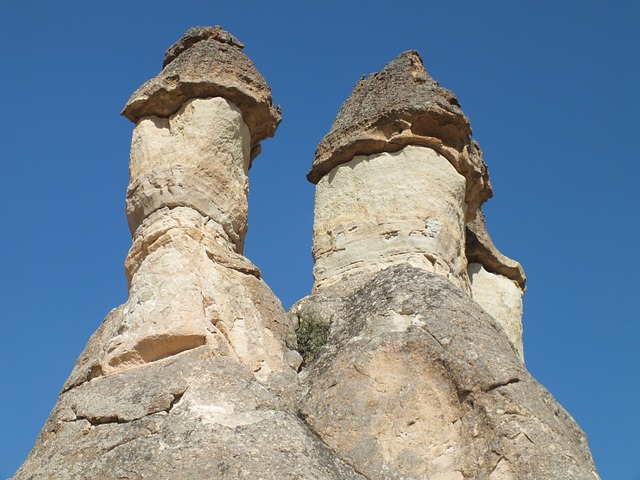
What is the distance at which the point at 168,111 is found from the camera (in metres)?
10.5

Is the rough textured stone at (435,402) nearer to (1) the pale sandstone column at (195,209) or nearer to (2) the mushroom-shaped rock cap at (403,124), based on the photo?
(1) the pale sandstone column at (195,209)

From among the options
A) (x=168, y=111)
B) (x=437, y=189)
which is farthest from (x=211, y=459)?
(x=437, y=189)

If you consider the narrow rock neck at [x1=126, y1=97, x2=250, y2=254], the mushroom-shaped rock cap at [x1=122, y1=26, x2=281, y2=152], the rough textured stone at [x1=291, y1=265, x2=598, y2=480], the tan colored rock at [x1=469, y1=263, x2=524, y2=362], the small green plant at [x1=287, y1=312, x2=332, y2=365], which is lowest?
the rough textured stone at [x1=291, y1=265, x2=598, y2=480]

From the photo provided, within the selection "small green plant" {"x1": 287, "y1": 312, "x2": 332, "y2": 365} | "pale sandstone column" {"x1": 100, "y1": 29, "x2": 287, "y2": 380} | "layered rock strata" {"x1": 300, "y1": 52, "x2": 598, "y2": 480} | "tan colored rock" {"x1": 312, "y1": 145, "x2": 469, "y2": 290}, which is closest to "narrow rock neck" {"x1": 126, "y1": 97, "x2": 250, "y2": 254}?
"pale sandstone column" {"x1": 100, "y1": 29, "x2": 287, "y2": 380}

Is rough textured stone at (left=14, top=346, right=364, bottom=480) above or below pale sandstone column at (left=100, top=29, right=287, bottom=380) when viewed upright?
below

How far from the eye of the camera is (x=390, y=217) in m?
11.3

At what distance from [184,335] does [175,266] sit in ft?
2.57

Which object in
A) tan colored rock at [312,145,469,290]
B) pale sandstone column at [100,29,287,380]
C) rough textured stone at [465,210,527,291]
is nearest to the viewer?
pale sandstone column at [100,29,287,380]

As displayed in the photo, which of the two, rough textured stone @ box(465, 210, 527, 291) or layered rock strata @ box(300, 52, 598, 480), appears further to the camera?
rough textured stone @ box(465, 210, 527, 291)

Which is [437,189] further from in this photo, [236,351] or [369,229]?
[236,351]

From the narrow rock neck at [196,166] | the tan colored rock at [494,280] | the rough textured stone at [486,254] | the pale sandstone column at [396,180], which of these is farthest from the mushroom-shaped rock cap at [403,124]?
the narrow rock neck at [196,166]

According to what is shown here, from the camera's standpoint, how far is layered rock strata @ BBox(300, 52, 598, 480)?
7.90 m

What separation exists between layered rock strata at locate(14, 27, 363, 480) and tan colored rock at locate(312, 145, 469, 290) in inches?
56.3

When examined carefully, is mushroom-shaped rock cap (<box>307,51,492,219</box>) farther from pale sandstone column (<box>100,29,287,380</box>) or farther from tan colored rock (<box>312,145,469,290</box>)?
pale sandstone column (<box>100,29,287,380</box>)
